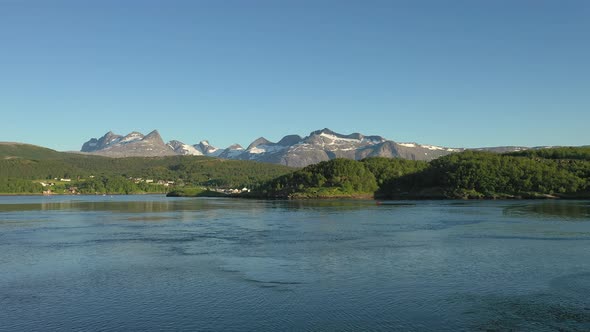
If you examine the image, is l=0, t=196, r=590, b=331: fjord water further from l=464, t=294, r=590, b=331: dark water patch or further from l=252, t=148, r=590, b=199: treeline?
l=252, t=148, r=590, b=199: treeline

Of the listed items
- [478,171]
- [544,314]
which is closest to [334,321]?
[544,314]

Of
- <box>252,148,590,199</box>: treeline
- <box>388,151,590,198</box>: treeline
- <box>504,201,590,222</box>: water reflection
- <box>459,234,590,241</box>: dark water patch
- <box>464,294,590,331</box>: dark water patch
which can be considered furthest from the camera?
<box>252,148,590,199</box>: treeline

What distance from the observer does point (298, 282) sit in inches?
1302

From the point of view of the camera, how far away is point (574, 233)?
5678 cm

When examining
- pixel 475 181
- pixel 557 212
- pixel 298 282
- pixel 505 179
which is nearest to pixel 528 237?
pixel 298 282

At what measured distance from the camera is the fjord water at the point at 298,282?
2503 centimetres

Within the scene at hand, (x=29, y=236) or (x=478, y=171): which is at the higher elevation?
(x=478, y=171)

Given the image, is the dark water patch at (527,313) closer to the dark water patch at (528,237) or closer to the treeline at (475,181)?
the dark water patch at (528,237)

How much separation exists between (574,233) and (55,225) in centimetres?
6550

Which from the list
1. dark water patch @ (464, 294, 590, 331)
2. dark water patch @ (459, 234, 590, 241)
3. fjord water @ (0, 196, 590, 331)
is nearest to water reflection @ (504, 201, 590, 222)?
fjord water @ (0, 196, 590, 331)

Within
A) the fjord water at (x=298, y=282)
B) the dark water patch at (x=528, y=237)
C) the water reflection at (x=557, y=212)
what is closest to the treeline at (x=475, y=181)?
the water reflection at (x=557, y=212)

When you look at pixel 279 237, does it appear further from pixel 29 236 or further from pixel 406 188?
pixel 406 188

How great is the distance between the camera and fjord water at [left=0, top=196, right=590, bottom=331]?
25031 mm

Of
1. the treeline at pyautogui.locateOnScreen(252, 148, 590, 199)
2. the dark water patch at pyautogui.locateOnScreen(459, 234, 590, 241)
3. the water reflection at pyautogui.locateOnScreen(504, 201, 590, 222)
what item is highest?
the treeline at pyautogui.locateOnScreen(252, 148, 590, 199)
